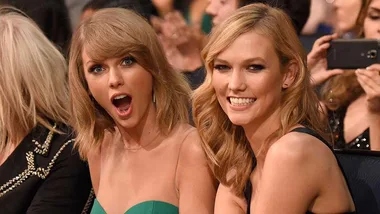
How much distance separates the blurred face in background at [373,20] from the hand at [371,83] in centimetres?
17

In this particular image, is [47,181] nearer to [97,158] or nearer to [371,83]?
[97,158]

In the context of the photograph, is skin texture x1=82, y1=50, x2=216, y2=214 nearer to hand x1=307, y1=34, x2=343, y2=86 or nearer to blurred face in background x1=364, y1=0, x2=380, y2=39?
hand x1=307, y1=34, x2=343, y2=86

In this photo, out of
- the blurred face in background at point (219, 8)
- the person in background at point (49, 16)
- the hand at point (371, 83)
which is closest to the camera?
the hand at point (371, 83)

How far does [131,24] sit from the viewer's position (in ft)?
7.09

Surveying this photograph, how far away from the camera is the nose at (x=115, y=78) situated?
212 cm

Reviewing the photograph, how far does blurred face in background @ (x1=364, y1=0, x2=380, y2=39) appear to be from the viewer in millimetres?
2428

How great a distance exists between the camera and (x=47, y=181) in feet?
8.07

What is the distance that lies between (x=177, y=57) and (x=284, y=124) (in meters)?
1.15

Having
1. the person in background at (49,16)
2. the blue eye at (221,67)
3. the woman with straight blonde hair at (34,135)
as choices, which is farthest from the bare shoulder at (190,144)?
the person in background at (49,16)

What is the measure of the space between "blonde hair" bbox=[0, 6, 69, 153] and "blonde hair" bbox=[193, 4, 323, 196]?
2.07 feet

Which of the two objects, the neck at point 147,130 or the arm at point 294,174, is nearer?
the arm at point 294,174

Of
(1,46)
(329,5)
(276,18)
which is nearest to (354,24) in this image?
(329,5)

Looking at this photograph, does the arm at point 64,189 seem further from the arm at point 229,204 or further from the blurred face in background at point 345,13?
the blurred face in background at point 345,13

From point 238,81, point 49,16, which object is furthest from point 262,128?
point 49,16
